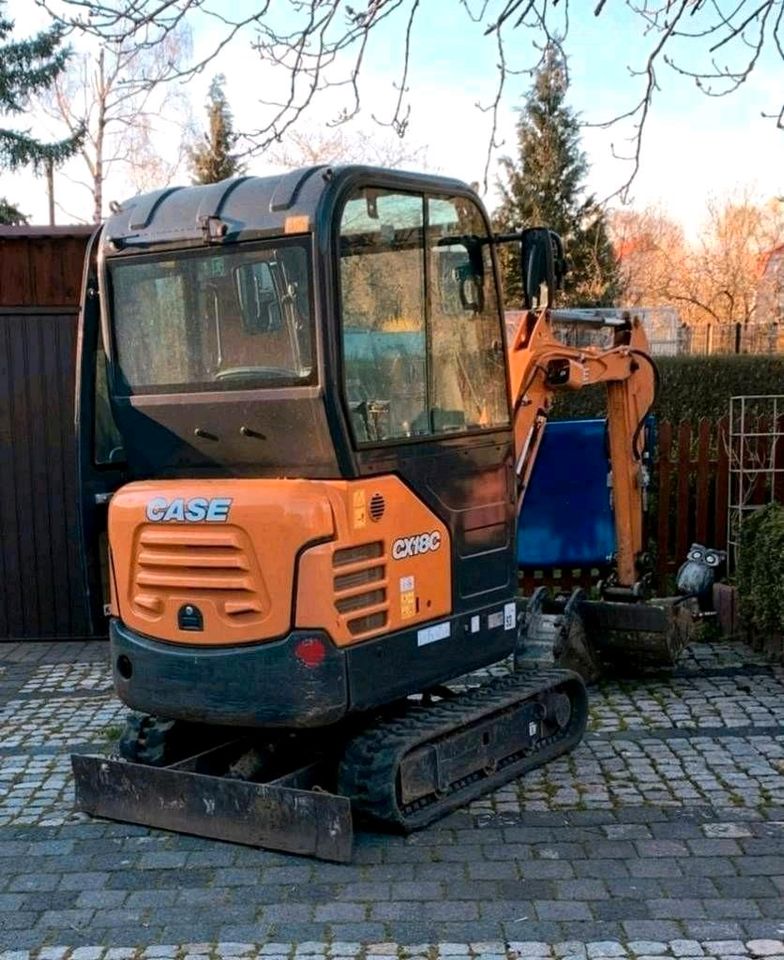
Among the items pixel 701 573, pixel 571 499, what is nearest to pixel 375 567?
pixel 571 499

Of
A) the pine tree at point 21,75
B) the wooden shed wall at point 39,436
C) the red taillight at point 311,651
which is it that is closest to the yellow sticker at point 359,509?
the red taillight at point 311,651

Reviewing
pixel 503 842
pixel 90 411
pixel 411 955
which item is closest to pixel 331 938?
pixel 411 955

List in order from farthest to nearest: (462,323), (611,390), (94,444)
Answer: (611,390)
(94,444)
(462,323)

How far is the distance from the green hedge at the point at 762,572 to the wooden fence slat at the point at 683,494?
44.1 inches

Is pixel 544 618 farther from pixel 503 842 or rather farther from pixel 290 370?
pixel 290 370

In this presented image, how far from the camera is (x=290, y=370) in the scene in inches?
186

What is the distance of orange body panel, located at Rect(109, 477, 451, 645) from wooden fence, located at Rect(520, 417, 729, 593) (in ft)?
13.3

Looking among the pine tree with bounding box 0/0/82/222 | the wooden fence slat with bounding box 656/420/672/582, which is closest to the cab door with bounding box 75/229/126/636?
the wooden fence slat with bounding box 656/420/672/582

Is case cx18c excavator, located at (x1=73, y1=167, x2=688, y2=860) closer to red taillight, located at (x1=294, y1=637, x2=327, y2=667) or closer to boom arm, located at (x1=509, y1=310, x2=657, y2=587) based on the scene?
red taillight, located at (x1=294, y1=637, x2=327, y2=667)

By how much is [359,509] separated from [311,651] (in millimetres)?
635

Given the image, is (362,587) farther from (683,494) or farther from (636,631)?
(683,494)

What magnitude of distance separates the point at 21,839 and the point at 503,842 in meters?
2.25

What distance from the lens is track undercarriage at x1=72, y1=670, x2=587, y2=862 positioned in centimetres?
478

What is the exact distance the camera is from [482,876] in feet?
15.1
